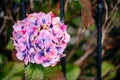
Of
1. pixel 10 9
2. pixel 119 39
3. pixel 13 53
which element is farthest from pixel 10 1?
pixel 119 39

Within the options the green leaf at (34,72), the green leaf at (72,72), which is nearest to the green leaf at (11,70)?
the green leaf at (72,72)

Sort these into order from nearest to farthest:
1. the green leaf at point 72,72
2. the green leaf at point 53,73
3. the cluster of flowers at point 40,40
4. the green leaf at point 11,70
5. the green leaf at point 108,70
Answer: the cluster of flowers at point 40,40
the green leaf at point 53,73
the green leaf at point 11,70
the green leaf at point 72,72
the green leaf at point 108,70

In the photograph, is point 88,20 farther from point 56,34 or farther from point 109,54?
point 109,54

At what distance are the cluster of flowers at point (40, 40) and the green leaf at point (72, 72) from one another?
62 centimetres

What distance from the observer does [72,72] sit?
229 centimetres

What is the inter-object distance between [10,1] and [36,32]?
0.83 meters

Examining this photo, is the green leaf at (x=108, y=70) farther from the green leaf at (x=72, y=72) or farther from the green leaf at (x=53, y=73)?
the green leaf at (x=53, y=73)

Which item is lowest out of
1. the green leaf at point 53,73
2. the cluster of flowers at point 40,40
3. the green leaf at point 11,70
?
the green leaf at point 11,70

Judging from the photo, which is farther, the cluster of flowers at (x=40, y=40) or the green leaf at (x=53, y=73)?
the green leaf at (x=53, y=73)

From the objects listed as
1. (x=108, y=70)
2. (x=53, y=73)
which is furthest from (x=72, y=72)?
(x=53, y=73)

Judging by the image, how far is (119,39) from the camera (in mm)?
2627

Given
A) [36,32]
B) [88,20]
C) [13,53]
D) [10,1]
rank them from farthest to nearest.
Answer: [10,1]
[13,53]
[88,20]
[36,32]

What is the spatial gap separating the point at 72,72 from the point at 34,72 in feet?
2.11

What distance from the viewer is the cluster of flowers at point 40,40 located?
Answer: 1633 mm
